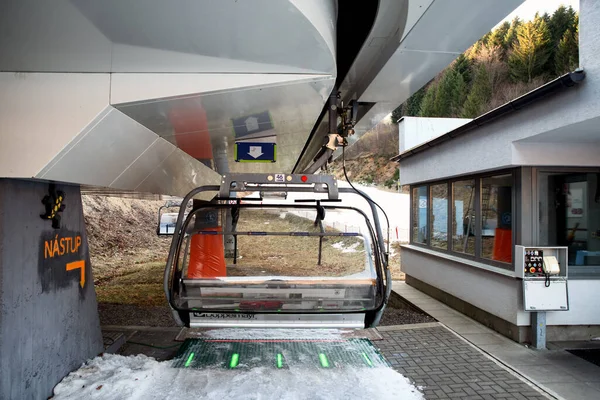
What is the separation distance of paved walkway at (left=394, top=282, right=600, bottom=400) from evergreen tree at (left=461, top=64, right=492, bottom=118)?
104 feet

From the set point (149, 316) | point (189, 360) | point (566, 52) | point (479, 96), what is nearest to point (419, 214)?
point (149, 316)

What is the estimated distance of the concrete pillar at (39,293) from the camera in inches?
120

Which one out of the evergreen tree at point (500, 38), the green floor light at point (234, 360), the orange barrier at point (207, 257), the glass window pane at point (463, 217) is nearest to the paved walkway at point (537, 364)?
the glass window pane at point (463, 217)

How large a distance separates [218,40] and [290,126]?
1.59 m

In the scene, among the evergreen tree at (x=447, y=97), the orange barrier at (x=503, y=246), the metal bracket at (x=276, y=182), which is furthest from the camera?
the evergreen tree at (x=447, y=97)

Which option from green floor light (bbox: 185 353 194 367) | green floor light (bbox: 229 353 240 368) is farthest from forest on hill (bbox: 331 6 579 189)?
green floor light (bbox: 185 353 194 367)

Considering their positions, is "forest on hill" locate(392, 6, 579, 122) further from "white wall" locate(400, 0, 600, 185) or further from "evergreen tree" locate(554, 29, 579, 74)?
"white wall" locate(400, 0, 600, 185)

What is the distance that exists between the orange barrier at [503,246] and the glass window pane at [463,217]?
572mm

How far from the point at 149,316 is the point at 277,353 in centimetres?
303

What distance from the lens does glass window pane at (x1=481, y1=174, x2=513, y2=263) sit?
5.87 metres

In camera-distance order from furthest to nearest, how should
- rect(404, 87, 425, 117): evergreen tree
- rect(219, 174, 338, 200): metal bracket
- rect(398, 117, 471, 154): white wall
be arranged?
rect(404, 87, 425, 117): evergreen tree → rect(398, 117, 471, 154): white wall → rect(219, 174, 338, 200): metal bracket

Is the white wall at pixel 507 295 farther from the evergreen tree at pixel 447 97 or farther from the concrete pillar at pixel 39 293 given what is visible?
the evergreen tree at pixel 447 97

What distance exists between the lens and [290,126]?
13.0ft

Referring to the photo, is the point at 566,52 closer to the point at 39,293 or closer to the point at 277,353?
the point at 277,353
